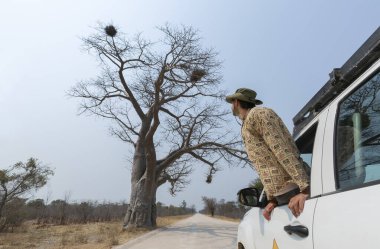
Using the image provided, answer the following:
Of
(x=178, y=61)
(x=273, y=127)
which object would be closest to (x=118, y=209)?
(x=178, y=61)

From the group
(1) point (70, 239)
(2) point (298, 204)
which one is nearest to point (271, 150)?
(2) point (298, 204)

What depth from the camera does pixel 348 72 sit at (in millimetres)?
2150

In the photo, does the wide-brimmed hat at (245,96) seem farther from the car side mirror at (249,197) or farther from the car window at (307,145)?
the car side mirror at (249,197)

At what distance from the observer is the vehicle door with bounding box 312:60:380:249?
5.19 feet

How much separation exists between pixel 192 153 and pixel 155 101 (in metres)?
4.69

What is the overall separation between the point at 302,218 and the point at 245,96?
1245 mm

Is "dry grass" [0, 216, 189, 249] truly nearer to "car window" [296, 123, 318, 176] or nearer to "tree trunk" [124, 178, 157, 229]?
"tree trunk" [124, 178, 157, 229]

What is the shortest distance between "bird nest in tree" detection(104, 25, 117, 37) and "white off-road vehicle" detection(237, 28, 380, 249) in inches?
795

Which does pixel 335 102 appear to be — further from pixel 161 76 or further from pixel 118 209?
pixel 118 209

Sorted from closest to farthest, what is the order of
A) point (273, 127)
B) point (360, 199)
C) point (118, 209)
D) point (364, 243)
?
1. point (364, 243)
2. point (360, 199)
3. point (273, 127)
4. point (118, 209)

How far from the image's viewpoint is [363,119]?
6.72ft

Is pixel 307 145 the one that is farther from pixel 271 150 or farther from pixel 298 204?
pixel 298 204

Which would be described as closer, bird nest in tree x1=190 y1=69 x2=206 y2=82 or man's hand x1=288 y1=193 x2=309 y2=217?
man's hand x1=288 y1=193 x2=309 y2=217

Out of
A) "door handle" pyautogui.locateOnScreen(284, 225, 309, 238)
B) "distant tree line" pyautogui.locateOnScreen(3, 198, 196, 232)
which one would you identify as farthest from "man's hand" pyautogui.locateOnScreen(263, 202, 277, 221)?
"distant tree line" pyautogui.locateOnScreen(3, 198, 196, 232)
